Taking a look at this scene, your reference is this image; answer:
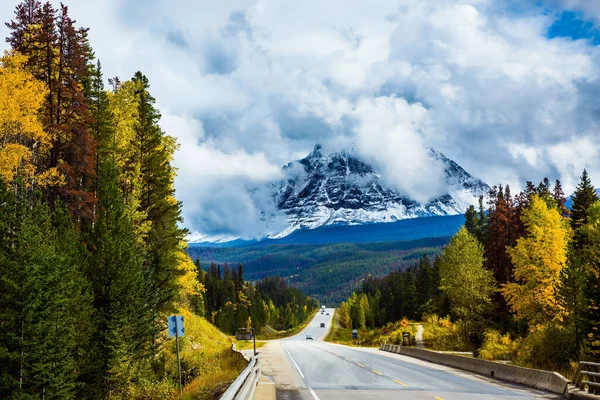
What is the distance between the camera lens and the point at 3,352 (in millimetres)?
21891

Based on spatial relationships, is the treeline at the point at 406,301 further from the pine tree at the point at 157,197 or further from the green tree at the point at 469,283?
the pine tree at the point at 157,197

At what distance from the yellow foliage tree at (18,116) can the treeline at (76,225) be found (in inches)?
2.5

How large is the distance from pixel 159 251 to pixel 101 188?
8.00 metres

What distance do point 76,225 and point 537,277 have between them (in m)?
38.6

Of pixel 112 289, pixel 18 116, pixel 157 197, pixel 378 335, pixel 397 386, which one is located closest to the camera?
pixel 397 386

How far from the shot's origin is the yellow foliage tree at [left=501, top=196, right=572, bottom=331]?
4578 centimetres

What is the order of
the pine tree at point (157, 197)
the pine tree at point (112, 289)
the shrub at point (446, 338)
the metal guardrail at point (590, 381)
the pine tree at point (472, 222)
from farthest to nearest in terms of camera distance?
the pine tree at point (472, 222) → the shrub at point (446, 338) → the pine tree at point (157, 197) → the pine tree at point (112, 289) → the metal guardrail at point (590, 381)

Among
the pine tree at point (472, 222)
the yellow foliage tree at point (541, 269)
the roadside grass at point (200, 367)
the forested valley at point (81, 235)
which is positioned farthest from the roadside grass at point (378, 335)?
the forested valley at point (81, 235)

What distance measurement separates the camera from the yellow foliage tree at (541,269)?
150ft

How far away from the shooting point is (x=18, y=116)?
77.1 feet

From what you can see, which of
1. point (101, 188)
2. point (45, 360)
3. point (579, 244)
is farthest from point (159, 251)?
point (579, 244)

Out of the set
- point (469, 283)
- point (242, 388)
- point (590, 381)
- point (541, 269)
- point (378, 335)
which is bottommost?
point (378, 335)

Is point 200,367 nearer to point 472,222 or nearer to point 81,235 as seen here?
point 81,235

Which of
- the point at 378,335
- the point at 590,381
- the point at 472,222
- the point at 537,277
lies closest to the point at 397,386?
the point at 590,381
